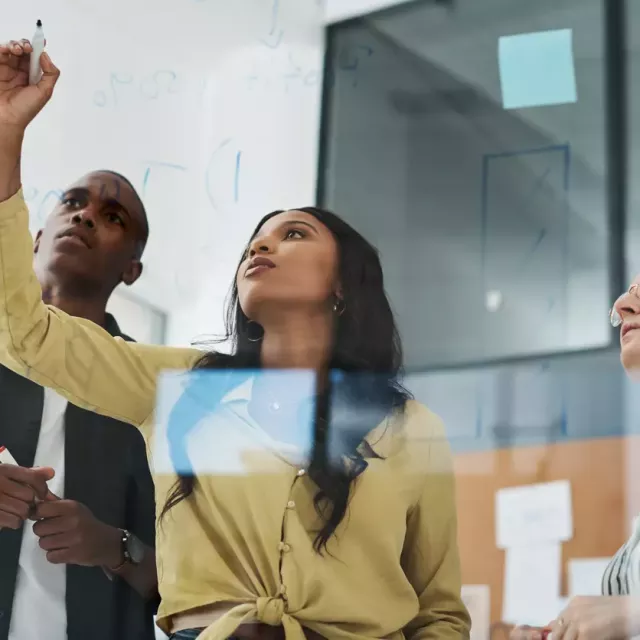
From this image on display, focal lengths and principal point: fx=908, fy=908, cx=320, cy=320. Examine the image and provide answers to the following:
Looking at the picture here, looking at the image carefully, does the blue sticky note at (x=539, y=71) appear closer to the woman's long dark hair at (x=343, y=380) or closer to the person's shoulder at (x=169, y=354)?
the woman's long dark hair at (x=343, y=380)

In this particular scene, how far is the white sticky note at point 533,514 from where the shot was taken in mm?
766

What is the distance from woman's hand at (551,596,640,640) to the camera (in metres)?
0.65

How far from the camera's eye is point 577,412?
0.79 metres

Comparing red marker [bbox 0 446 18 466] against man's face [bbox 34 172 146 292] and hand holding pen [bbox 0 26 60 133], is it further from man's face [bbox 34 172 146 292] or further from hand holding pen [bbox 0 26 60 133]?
hand holding pen [bbox 0 26 60 133]

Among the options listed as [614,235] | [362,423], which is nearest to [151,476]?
[362,423]

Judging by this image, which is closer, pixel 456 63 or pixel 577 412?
pixel 577 412

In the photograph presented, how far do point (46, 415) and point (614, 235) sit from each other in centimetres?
54

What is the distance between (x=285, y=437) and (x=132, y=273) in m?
0.23

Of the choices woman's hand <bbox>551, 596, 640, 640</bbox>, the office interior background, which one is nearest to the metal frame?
the office interior background

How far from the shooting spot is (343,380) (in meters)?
0.78

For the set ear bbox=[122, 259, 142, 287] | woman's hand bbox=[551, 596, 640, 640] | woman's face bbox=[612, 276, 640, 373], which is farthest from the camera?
ear bbox=[122, 259, 142, 287]

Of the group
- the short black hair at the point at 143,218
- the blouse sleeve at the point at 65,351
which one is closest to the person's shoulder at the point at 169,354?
the blouse sleeve at the point at 65,351

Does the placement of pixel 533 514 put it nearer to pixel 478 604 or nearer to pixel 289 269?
pixel 478 604

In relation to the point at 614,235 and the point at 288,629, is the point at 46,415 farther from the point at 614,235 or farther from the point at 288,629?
the point at 614,235
